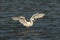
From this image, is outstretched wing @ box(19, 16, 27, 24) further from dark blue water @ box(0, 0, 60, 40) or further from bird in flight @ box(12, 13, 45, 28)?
dark blue water @ box(0, 0, 60, 40)

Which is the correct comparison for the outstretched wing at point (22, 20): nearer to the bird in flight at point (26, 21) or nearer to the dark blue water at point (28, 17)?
the bird in flight at point (26, 21)

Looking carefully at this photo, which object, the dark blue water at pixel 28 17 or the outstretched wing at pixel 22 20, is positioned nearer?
the dark blue water at pixel 28 17

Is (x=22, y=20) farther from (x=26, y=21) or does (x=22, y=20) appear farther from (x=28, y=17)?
(x=28, y=17)

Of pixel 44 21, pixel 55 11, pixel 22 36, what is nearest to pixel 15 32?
pixel 22 36

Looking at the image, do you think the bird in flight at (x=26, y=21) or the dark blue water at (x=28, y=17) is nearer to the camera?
the dark blue water at (x=28, y=17)

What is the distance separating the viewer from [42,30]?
17734 millimetres

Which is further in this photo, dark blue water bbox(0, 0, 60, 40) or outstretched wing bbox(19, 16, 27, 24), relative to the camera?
outstretched wing bbox(19, 16, 27, 24)

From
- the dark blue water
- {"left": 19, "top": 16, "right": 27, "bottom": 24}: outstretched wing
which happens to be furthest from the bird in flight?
the dark blue water

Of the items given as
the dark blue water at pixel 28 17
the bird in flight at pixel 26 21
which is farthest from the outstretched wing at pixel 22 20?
the dark blue water at pixel 28 17

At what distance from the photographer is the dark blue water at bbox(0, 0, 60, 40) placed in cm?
1738

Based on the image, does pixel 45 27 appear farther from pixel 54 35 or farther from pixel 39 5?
pixel 39 5

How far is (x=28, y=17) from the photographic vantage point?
18.9 meters

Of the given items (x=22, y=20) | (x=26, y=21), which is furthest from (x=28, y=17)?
(x=22, y=20)

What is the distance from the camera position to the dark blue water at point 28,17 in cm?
1738
